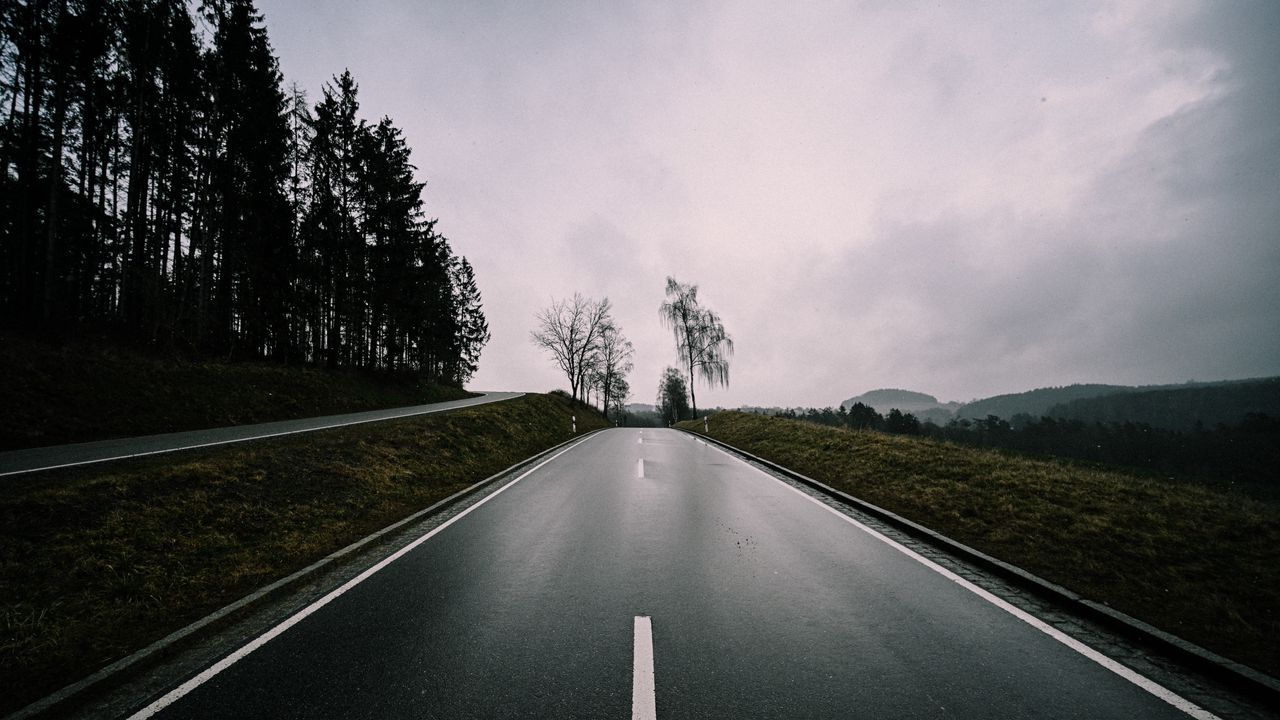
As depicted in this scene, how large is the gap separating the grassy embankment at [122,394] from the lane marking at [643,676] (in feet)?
44.6

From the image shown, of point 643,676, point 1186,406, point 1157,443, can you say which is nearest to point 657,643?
point 643,676

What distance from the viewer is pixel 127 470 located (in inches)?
257

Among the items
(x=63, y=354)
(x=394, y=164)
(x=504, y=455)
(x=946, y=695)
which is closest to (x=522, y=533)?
(x=946, y=695)

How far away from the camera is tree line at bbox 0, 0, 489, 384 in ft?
49.6

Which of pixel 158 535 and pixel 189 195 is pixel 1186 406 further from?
pixel 189 195

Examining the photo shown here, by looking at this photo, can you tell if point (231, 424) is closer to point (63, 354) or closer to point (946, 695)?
point (63, 354)

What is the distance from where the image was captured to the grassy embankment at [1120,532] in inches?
156

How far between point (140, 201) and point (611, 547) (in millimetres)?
26408

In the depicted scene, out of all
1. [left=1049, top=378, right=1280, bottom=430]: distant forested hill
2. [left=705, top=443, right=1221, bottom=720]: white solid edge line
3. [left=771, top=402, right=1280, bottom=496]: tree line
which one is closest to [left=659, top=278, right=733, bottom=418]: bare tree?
[left=771, top=402, right=1280, bottom=496]: tree line

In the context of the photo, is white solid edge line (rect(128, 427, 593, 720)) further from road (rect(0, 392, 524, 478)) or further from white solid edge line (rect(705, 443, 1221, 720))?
white solid edge line (rect(705, 443, 1221, 720))

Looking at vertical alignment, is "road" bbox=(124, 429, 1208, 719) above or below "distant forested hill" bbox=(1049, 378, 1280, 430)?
above

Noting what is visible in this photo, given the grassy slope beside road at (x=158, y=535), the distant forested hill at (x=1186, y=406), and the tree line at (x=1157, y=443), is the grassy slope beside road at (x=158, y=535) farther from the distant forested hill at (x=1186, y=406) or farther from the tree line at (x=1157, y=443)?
the distant forested hill at (x=1186, y=406)

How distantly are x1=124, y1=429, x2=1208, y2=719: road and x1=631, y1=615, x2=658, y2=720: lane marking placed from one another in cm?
1

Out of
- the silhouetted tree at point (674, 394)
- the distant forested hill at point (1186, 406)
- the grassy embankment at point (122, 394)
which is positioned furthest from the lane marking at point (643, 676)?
the distant forested hill at point (1186, 406)
